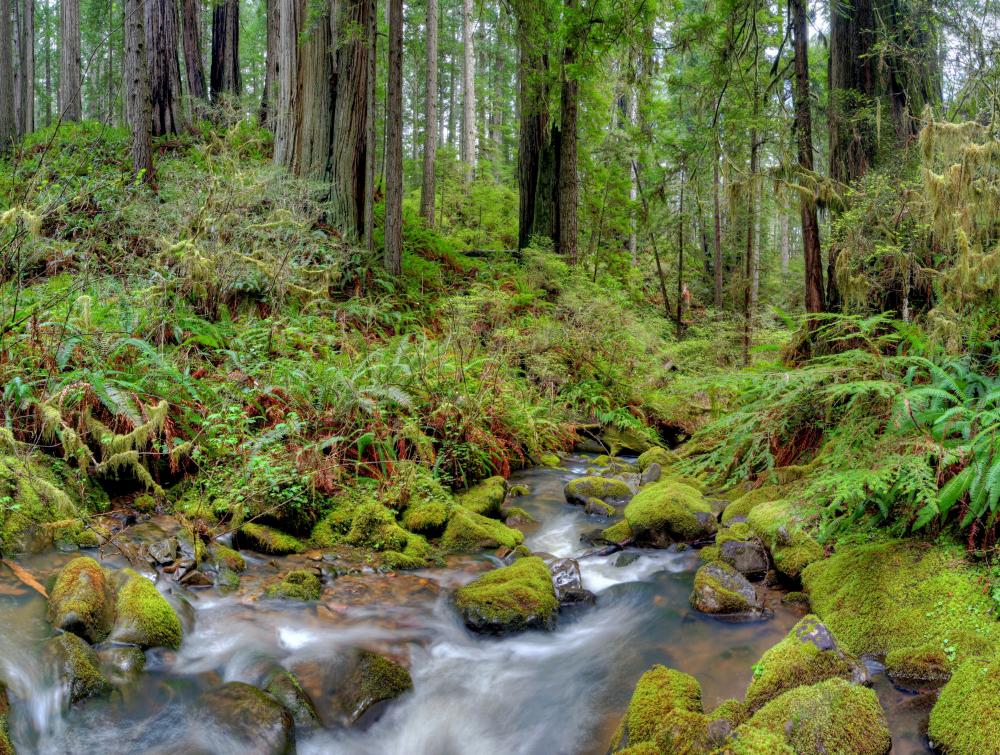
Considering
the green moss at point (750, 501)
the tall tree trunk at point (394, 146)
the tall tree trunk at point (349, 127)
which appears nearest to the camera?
the green moss at point (750, 501)

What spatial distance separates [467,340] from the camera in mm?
9273

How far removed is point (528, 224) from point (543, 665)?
38.9ft

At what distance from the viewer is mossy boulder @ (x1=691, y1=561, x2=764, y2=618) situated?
15.0 ft

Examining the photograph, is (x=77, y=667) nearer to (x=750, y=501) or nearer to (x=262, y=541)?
(x=262, y=541)

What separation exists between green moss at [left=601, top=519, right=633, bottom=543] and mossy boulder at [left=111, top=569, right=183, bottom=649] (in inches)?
145

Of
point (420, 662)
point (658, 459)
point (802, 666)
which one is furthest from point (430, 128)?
point (802, 666)

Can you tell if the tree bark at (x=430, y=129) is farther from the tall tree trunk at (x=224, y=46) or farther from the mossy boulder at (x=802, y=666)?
the mossy boulder at (x=802, y=666)

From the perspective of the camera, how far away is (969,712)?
114 inches

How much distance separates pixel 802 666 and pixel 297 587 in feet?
10.9

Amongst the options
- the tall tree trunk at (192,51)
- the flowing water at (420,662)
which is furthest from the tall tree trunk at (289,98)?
the flowing water at (420,662)

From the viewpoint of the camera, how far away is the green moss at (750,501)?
237 inches

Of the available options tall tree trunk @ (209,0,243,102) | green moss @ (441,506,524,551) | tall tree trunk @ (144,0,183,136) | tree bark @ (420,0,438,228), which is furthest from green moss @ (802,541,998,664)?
tall tree trunk @ (209,0,243,102)

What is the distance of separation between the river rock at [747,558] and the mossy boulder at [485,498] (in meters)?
2.46

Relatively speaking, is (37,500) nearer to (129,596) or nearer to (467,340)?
(129,596)
